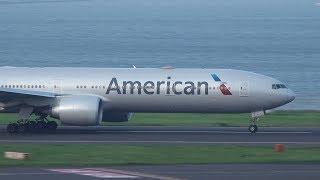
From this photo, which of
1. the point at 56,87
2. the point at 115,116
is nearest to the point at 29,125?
the point at 56,87

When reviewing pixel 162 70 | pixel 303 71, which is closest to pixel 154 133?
pixel 162 70

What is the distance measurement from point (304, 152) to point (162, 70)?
12.9m

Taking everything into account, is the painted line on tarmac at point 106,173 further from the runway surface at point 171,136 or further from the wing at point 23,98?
the wing at point 23,98

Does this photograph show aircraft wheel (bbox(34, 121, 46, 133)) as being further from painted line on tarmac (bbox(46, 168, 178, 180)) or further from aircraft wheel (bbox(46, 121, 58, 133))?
painted line on tarmac (bbox(46, 168, 178, 180))

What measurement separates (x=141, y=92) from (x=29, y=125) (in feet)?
18.8

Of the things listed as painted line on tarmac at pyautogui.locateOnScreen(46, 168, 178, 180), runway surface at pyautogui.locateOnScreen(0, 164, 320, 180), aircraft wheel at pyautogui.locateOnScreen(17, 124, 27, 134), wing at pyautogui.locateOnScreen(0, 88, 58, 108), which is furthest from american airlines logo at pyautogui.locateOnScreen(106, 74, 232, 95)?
painted line on tarmac at pyautogui.locateOnScreen(46, 168, 178, 180)

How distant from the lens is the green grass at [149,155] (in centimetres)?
3461

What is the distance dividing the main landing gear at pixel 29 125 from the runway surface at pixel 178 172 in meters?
15.5

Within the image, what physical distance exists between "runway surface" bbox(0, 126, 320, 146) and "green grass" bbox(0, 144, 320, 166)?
272cm

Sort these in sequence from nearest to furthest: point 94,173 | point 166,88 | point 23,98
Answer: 1. point 94,173
2. point 23,98
3. point 166,88

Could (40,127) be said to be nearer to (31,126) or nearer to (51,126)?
(31,126)

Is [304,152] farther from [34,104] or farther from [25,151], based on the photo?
[34,104]

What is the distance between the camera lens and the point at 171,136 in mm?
45969

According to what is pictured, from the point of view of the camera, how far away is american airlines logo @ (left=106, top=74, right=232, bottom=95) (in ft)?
158
